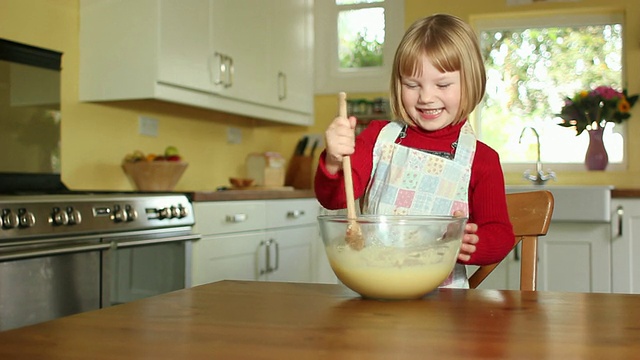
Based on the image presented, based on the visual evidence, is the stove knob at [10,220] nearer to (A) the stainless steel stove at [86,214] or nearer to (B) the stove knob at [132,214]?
(A) the stainless steel stove at [86,214]

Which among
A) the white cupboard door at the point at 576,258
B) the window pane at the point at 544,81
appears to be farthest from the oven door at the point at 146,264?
the window pane at the point at 544,81

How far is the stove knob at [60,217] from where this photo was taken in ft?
6.91

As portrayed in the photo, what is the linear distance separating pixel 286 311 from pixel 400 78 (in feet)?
1.88

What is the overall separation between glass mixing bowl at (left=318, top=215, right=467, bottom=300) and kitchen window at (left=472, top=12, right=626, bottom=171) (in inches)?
127

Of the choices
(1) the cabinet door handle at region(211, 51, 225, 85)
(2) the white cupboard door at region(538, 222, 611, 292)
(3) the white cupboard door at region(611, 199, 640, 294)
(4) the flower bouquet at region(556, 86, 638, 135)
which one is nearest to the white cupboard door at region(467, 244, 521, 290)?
(2) the white cupboard door at region(538, 222, 611, 292)

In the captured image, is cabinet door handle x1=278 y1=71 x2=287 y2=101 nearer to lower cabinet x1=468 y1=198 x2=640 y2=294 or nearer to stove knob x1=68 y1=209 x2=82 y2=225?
lower cabinet x1=468 y1=198 x2=640 y2=294

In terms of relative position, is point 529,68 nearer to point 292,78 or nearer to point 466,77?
point 292,78

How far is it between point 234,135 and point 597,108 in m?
1.90

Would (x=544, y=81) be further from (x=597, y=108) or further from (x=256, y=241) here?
(x=256, y=241)

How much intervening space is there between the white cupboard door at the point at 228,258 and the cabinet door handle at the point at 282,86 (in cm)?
98

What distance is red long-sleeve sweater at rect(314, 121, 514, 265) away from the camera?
1191 millimetres

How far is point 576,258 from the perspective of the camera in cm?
335

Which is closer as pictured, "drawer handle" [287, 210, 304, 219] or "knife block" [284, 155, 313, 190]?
"drawer handle" [287, 210, 304, 219]

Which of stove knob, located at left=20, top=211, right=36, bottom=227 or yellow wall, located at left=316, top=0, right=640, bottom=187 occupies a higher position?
yellow wall, located at left=316, top=0, right=640, bottom=187
